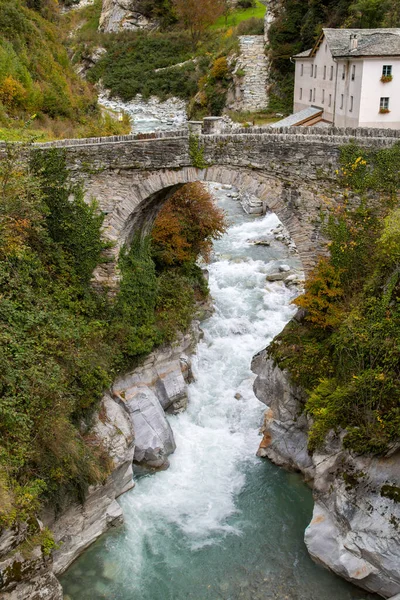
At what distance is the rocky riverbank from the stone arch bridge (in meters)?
3.81

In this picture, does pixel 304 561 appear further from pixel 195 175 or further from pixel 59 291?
pixel 195 175

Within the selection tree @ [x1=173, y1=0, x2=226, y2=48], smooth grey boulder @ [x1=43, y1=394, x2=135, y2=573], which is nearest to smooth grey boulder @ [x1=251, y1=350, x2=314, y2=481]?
smooth grey boulder @ [x1=43, y1=394, x2=135, y2=573]

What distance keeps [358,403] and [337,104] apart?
21.4 meters

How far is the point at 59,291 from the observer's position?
12.1 metres

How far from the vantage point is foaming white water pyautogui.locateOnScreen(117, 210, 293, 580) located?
34.8 feet

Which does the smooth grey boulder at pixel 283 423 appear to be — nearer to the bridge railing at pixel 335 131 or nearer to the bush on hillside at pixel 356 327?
the bush on hillside at pixel 356 327

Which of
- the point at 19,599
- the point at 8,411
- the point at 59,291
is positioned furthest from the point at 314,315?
the point at 19,599

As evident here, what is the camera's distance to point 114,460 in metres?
10.8

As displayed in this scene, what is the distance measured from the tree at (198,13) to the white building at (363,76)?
2182 cm

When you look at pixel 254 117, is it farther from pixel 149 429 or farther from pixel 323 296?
pixel 149 429

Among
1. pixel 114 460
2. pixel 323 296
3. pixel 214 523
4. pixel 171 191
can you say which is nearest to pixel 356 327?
pixel 323 296

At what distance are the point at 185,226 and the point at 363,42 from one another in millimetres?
14642

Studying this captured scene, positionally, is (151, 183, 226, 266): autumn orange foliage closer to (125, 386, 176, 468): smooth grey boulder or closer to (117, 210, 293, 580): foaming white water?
(117, 210, 293, 580): foaming white water

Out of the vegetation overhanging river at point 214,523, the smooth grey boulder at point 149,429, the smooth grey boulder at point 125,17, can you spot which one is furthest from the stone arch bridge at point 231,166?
the smooth grey boulder at point 125,17
